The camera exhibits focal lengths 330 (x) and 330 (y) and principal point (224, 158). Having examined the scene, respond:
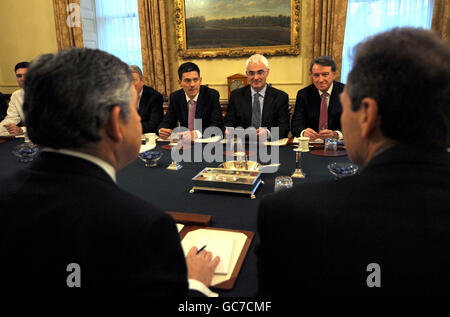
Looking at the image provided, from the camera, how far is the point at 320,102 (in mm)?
3617

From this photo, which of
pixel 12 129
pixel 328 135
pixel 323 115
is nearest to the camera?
pixel 328 135

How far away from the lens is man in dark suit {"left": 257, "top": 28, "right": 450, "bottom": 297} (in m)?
0.66

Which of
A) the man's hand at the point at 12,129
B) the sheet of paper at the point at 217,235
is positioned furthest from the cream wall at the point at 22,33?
the sheet of paper at the point at 217,235

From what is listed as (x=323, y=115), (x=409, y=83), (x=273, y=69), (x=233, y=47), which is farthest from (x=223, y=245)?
(x=233, y=47)

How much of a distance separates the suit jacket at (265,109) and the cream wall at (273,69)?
1455mm

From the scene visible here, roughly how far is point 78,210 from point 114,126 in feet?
0.82

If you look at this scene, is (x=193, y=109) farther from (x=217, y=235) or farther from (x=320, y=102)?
(x=217, y=235)

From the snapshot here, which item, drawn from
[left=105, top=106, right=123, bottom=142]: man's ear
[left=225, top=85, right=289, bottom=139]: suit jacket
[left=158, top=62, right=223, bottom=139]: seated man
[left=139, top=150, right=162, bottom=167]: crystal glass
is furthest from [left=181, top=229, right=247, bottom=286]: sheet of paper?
[left=158, top=62, right=223, bottom=139]: seated man

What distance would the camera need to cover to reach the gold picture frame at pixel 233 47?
16.1 ft

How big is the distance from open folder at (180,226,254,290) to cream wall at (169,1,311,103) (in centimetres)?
428

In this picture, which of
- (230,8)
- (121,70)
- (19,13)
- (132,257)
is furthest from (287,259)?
(19,13)

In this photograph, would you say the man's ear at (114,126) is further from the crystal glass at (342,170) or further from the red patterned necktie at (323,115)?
the red patterned necktie at (323,115)

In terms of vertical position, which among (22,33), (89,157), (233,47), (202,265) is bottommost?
(202,265)

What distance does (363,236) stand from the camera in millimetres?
674
